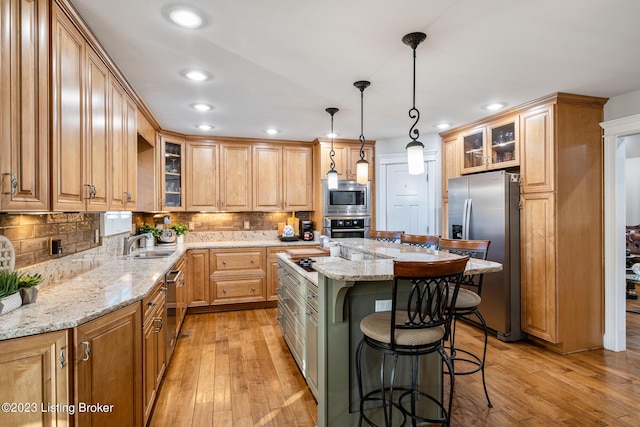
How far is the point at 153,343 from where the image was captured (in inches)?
88.7

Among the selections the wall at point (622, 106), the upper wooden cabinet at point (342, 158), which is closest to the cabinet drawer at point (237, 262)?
the upper wooden cabinet at point (342, 158)

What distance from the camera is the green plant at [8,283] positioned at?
147cm

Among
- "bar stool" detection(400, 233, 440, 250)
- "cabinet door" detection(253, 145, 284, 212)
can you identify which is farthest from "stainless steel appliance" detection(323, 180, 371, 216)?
"bar stool" detection(400, 233, 440, 250)

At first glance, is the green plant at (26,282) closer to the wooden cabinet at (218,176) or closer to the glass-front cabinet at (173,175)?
the glass-front cabinet at (173,175)

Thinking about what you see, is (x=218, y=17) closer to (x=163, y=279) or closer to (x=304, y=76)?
(x=304, y=76)

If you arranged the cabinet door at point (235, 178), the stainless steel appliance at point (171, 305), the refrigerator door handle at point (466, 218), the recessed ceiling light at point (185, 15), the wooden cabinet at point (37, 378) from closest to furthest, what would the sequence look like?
the wooden cabinet at point (37, 378)
the recessed ceiling light at point (185, 15)
the stainless steel appliance at point (171, 305)
the refrigerator door handle at point (466, 218)
the cabinet door at point (235, 178)

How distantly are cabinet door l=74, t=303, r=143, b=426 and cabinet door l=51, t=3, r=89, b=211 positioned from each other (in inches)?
24.9

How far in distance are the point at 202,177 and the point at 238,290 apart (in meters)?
1.63

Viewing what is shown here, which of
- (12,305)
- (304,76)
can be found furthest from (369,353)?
(304,76)

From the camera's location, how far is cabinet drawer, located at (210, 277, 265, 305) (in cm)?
457

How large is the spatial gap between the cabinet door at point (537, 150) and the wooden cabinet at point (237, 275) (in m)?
3.26

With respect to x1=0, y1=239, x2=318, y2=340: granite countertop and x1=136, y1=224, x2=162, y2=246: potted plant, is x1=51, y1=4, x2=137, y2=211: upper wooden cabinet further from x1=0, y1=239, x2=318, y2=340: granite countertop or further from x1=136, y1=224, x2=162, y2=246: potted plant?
x1=136, y1=224, x2=162, y2=246: potted plant

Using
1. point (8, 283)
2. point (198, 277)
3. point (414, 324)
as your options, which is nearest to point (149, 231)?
point (198, 277)

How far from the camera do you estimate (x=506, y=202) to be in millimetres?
3459
